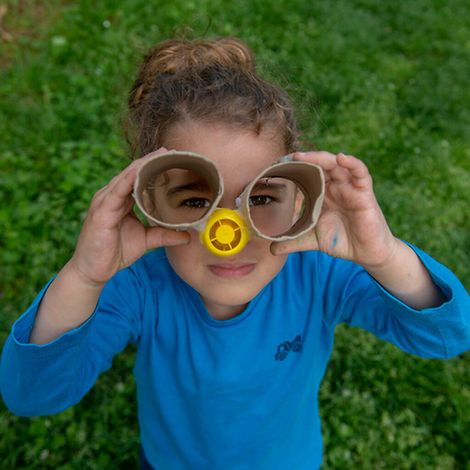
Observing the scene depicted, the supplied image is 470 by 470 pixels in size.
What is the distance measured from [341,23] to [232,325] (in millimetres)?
4141

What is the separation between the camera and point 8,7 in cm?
463

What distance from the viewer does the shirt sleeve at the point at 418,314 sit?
1709mm

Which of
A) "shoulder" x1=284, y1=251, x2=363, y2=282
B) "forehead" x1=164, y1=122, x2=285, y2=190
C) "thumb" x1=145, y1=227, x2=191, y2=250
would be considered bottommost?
"shoulder" x1=284, y1=251, x2=363, y2=282

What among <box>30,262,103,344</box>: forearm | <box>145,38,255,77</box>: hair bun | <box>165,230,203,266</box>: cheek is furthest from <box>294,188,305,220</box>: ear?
<box>30,262,103,344</box>: forearm

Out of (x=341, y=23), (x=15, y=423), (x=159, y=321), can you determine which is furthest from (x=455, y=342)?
(x=341, y=23)

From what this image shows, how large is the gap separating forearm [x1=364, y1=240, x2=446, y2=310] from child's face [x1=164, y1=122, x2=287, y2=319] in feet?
1.11

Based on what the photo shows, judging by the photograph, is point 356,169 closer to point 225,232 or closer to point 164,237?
point 225,232

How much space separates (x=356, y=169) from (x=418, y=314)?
0.52m

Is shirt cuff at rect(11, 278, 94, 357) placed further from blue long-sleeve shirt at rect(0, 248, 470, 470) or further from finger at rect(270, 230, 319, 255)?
finger at rect(270, 230, 319, 255)

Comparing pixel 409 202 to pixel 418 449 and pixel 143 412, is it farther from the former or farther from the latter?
pixel 143 412

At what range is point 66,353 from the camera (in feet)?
5.51

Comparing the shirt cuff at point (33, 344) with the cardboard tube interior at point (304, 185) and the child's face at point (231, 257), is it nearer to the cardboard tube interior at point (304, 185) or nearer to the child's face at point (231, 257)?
the child's face at point (231, 257)

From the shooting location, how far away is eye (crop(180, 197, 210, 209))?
1.75 meters

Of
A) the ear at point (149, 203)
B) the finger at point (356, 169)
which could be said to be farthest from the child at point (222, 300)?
the ear at point (149, 203)
